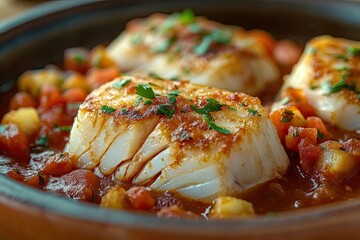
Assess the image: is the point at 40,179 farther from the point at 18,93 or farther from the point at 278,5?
the point at 278,5

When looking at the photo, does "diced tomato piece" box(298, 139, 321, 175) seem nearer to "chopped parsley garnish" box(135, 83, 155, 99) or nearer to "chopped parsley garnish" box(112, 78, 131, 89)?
"chopped parsley garnish" box(135, 83, 155, 99)

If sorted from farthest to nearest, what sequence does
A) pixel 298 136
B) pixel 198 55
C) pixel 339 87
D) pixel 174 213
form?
pixel 198 55
pixel 339 87
pixel 298 136
pixel 174 213

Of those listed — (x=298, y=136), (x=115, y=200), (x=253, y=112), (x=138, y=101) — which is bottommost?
(x=298, y=136)

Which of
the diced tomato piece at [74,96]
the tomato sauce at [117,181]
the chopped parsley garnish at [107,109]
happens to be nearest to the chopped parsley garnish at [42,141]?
the tomato sauce at [117,181]

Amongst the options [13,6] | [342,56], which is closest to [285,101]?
[342,56]

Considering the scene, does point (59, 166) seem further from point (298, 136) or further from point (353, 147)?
point (353, 147)

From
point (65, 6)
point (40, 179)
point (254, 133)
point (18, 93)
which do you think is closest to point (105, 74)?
point (18, 93)
